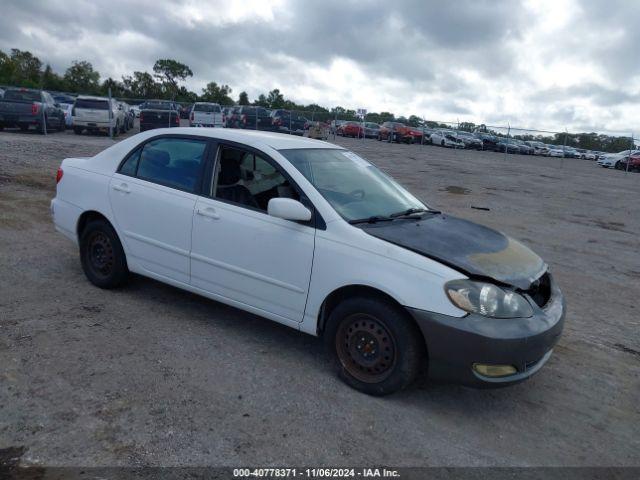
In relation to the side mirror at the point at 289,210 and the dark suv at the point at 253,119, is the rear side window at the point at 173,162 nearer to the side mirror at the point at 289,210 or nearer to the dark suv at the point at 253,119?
the side mirror at the point at 289,210

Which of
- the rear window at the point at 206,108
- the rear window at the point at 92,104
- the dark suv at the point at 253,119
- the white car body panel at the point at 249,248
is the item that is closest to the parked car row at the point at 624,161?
the dark suv at the point at 253,119

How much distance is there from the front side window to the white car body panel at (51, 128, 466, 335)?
0.09 meters

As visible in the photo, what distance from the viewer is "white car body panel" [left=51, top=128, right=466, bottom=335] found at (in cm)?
361

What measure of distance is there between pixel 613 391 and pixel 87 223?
471 cm

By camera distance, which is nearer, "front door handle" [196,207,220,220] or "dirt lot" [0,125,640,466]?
"dirt lot" [0,125,640,466]

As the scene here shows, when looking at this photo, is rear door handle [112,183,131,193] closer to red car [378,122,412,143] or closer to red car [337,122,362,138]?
red car [378,122,412,143]

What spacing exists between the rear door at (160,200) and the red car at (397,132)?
3564 cm

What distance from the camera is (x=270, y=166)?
4.38m

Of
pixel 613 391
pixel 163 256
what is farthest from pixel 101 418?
Answer: pixel 613 391

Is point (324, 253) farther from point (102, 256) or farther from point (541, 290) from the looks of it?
point (102, 256)

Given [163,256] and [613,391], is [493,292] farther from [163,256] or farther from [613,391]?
[163,256]

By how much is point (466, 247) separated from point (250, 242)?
1552 millimetres

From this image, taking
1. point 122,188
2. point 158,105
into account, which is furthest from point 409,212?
point 158,105

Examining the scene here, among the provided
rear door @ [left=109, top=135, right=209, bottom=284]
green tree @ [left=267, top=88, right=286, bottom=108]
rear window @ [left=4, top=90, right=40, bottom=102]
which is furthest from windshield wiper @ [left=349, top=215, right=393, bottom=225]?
green tree @ [left=267, top=88, right=286, bottom=108]
